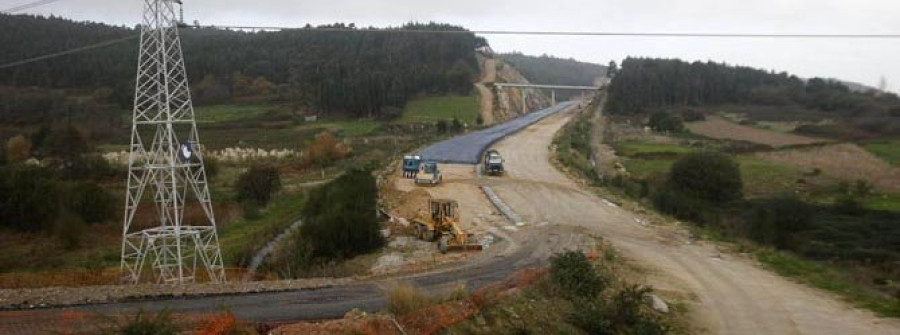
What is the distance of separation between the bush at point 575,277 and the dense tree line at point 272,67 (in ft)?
298

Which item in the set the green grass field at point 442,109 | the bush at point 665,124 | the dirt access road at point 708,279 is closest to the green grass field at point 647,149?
the bush at point 665,124

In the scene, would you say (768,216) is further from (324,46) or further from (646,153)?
(324,46)

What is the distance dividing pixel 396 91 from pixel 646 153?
161 feet

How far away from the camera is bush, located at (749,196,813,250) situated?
32.4 metres

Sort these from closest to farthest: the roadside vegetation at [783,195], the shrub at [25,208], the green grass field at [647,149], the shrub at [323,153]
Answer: the roadside vegetation at [783,195]
the shrub at [25,208]
the shrub at [323,153]
the green grass field at [647,149]

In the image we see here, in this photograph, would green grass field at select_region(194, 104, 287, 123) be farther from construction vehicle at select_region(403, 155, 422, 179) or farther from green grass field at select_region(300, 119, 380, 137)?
construction vehicle at select_region(403, 155, 422, 179)

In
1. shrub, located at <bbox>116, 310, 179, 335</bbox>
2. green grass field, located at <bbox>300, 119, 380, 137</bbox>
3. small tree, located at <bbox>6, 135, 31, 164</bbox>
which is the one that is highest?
shrub, located at <bbox>116, 310, 179, 335</bbox>

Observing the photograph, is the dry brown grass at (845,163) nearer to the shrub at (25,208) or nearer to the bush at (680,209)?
the bush at (680,209)

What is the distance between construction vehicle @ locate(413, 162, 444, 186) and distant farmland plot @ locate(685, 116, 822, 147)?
52.0 meters

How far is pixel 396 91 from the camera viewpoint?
110125 mm

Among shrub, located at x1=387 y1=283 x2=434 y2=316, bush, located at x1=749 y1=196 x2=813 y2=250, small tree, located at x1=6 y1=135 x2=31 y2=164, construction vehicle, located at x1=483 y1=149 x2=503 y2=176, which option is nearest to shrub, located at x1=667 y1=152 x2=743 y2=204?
bush, located at x1=749 y1=196 x2=813 y2=250

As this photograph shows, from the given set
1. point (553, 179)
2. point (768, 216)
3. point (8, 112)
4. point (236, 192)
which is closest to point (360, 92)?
point (8, 112)

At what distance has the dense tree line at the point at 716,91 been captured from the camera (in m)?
121

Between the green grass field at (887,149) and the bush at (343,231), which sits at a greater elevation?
the bush at (343,231)
